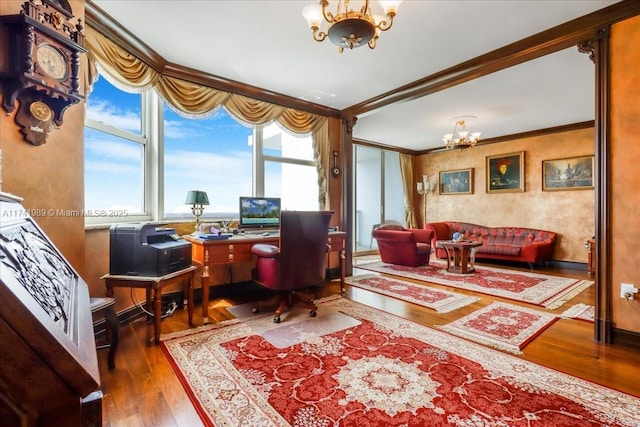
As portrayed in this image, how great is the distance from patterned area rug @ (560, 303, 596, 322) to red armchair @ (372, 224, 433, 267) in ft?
7.54

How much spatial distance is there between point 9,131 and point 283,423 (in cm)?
210

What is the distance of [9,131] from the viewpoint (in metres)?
1.58

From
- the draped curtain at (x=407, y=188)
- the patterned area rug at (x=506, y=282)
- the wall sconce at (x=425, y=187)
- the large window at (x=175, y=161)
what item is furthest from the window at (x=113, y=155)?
the wall sconce at (x=425, y=187)

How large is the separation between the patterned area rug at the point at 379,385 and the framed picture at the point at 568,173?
486 cm

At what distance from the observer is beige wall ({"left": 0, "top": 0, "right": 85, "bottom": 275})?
1581 millimetres

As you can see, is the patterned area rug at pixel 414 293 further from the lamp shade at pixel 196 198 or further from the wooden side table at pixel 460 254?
the lamp shade at pixel 196 198

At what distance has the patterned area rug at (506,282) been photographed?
136 inches

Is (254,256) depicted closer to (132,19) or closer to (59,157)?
(59,157)

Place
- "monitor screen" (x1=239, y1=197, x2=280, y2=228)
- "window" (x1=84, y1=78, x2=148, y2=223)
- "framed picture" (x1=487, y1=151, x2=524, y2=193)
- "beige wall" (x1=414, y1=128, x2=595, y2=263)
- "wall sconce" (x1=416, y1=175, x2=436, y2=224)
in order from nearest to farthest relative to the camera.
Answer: "window" (x1=84, y1=78, x2=148, y2=223) < "monitor screen" (x1=239, y1=197, x2=280, y2=228) < "beige wall" (x1=414, y1=128, x2=595, y2=263) < "framed picture" (x1=487, y1=151, x2=524, y2=193) < "wall sconce" (x1=416, y1=175, x2=436, y2=224)

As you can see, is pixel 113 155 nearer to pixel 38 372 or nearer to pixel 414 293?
pixel 38 372

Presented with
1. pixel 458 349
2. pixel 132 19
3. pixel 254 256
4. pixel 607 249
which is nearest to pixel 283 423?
pixel 458 349

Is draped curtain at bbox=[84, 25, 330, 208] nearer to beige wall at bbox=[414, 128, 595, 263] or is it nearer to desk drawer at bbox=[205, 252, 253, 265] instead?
desk drawer at bbox=[205, 252, 253, 265]

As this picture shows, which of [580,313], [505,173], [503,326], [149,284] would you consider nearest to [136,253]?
[149,284]

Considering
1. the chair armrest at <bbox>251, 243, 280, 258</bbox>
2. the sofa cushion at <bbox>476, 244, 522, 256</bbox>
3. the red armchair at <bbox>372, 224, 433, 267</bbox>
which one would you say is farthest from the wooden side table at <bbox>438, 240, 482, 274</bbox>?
the chair armrest at <bbox>251, 243, 280, 258</bbox>
